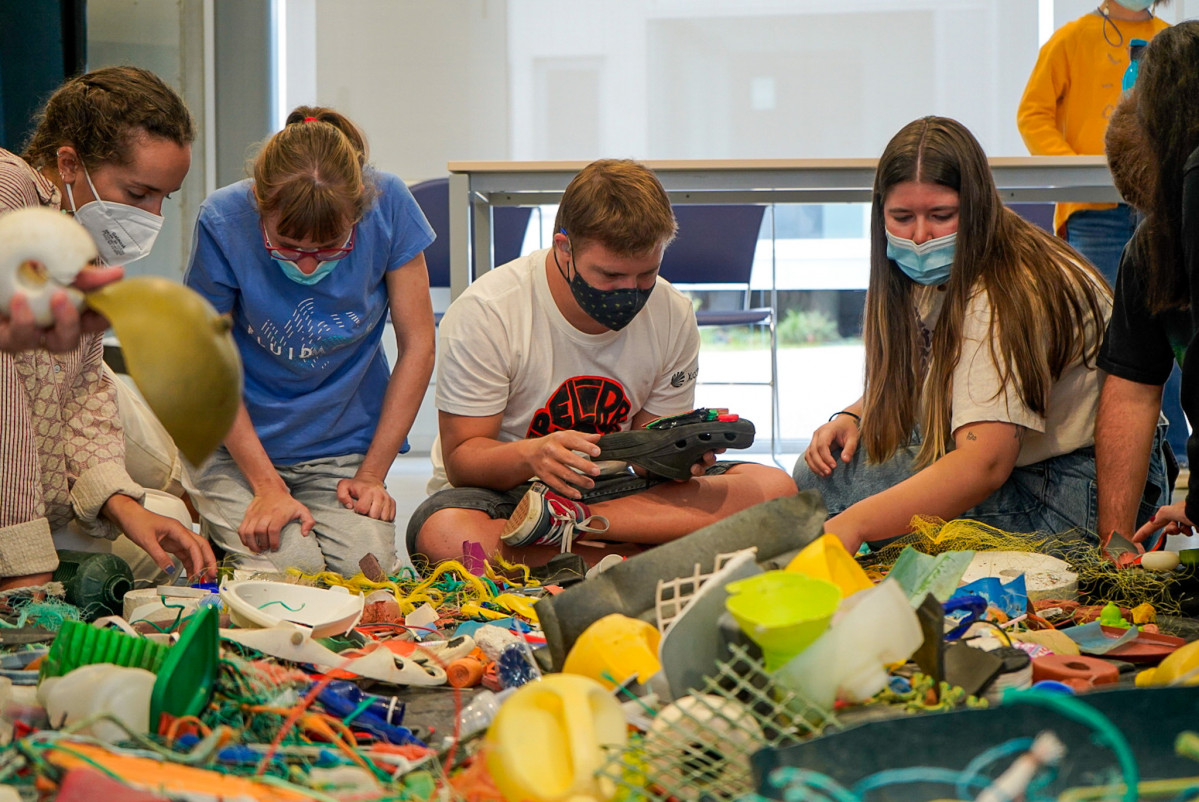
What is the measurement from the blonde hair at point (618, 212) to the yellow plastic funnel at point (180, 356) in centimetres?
101

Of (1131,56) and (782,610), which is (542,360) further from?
(1131,56)

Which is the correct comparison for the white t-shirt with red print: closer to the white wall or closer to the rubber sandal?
the rubber sandal

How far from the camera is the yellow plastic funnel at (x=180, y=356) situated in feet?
2.25

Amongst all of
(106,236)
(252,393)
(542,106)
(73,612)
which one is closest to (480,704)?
(73,612)

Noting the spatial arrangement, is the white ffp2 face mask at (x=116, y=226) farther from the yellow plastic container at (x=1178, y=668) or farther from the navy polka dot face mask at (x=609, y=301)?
the yellow plastic container at (x=1178, y=668)

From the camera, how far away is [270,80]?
14.9 feet

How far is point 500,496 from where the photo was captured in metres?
1.83

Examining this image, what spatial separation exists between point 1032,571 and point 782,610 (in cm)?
84

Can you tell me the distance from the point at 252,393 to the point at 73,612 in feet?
2.44

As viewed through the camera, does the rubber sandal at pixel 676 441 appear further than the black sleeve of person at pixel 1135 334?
Yes

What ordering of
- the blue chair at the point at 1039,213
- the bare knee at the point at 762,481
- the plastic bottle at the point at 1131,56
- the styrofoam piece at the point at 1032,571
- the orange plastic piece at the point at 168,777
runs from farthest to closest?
the blue chair at the point at 1039,213 < the plastic bottle at the point at 1131,56 < the bare knee at the point at 762,481 < the styrofoam piece at the point at 1032,571 < the orange plastic piece at the point at 168,777

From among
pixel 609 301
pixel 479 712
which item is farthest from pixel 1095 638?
pixel 609 301

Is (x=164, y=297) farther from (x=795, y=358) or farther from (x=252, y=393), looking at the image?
(x=795, y=358)

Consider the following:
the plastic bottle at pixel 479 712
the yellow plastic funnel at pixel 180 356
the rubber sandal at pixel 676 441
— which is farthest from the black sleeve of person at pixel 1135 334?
the yellow plastic funnel at pixel 180 356
